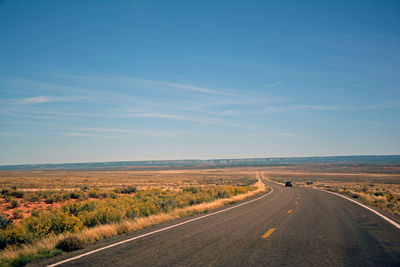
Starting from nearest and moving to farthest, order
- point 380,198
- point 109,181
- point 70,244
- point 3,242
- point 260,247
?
point 260,247
point 70,244
point 3,242
point 380,198
point 109,181

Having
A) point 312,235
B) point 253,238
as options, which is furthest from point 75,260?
point 312,235

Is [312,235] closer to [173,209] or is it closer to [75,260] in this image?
[75,260]

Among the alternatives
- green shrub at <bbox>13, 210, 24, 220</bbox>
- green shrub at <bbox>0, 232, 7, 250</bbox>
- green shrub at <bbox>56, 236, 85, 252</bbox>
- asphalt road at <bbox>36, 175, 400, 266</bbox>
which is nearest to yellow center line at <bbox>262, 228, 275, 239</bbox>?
asphalt road at <bbox>36, 175, 400, 266</bbox>

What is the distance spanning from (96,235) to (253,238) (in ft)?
16.3

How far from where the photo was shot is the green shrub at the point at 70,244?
759 cm

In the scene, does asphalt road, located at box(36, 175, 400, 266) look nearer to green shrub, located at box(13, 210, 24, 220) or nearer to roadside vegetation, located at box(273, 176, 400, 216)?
roadside vegetation, located at box(273, 176, 400, 216)

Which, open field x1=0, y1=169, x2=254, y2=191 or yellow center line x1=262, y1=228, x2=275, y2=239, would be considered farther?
open field x1=0, y1=169, x2=254, y2=191

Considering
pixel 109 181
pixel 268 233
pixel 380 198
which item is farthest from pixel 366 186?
pixel 109 181

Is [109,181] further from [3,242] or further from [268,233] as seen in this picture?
[268,233]

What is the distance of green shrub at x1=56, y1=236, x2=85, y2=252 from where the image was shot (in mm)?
7590

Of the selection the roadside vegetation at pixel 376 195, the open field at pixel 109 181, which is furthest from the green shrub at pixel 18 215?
the open field at pixel 109 181

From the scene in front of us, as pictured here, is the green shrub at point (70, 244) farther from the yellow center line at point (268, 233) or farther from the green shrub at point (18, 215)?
the green shrub at point (18, 215)

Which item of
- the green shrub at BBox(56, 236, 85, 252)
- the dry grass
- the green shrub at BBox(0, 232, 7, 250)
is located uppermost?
the green shrub at BBox(56, 236, 85, 252)

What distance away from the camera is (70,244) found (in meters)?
7.63
